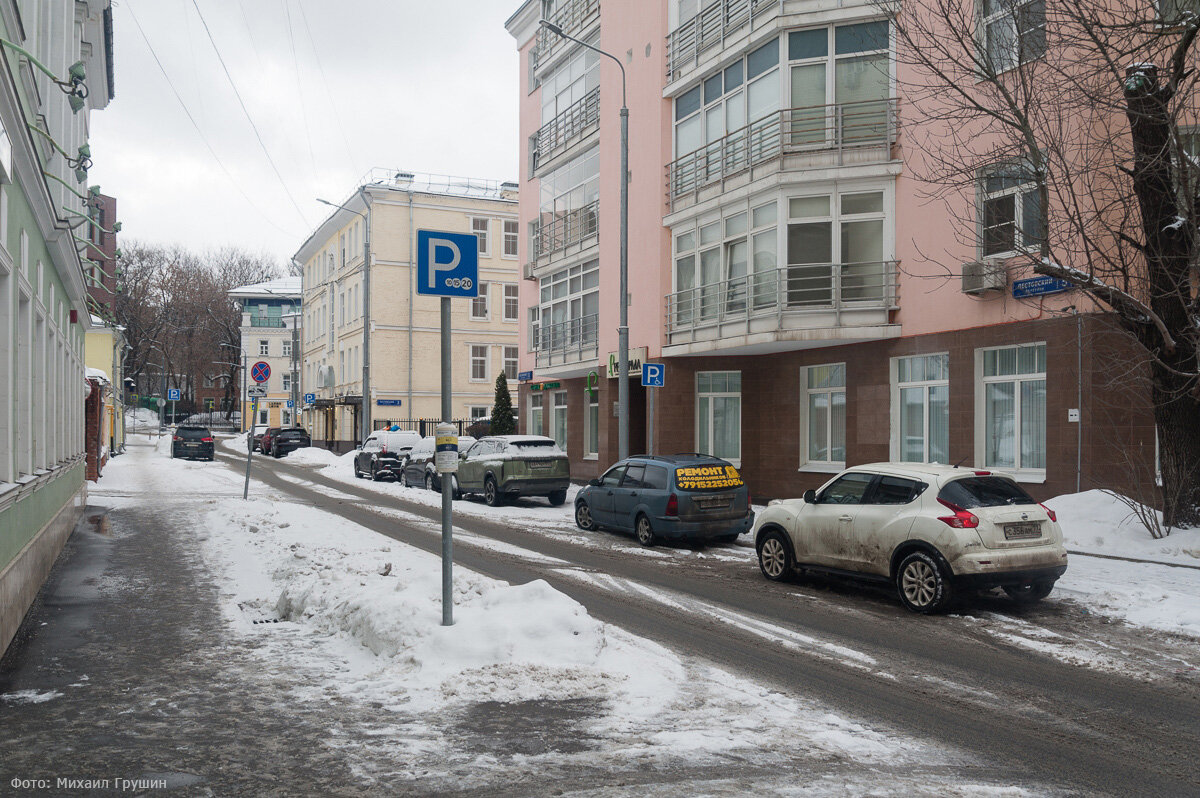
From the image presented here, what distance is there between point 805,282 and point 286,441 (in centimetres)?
3783

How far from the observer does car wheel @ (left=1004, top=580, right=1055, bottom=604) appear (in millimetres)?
10016

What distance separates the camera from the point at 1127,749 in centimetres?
543

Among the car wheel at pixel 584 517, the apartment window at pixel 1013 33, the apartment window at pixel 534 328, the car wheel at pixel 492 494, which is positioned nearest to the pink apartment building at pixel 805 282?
the apartment window at pixel 1013 33

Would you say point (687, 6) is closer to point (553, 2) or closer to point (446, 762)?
point (553, 2)

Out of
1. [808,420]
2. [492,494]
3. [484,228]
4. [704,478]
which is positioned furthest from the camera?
[484,228]

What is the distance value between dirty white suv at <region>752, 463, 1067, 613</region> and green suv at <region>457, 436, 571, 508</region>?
1110 cm

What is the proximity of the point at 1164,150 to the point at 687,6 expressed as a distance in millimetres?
15172

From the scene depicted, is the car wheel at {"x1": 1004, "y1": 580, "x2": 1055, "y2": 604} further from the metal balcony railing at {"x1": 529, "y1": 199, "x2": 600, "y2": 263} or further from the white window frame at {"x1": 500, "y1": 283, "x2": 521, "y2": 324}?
the white window frame at {"x1": 500, "y1": 283, "x2": 521, "y2": 324}

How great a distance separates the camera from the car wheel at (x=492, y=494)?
856 inches

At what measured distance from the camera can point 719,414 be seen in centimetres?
2430

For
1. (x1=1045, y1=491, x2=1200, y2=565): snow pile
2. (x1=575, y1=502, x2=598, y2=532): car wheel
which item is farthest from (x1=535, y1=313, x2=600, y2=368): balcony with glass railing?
(x1=1045, y1=491, x2=1200, y2=565): snow pile

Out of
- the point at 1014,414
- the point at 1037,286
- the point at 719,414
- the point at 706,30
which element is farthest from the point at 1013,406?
the point at 706,30

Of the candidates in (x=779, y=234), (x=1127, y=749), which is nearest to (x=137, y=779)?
(x=1127, y=749)

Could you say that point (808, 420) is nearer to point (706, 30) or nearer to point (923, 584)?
point (706, 30)
